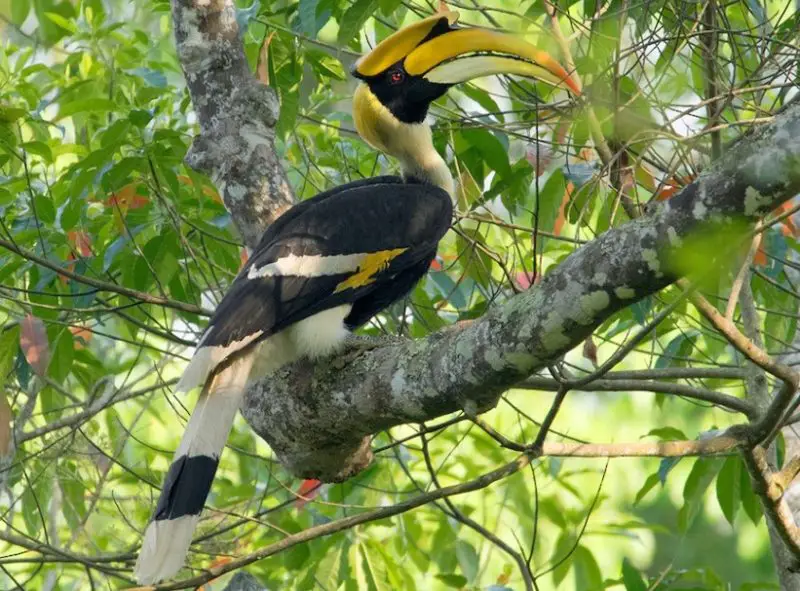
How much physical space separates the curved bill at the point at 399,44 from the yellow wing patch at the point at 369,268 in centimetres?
64

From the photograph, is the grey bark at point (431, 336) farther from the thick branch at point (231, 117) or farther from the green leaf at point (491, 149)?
the green leaf at point (491, 149)

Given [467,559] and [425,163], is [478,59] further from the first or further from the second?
[467,559]

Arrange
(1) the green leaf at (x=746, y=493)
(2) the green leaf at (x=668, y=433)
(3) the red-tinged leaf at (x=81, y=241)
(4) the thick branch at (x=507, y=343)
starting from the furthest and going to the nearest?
(3) the red-tinged leaf at (x=81, y=241) < (2) the green leaf at (x=668, y=433) < (1) the green leaf at (x=746, y=493) < (4) the thick branch at (x=507, y=343)

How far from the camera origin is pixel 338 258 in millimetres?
3057

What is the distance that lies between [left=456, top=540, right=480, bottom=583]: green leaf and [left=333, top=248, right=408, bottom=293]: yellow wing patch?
3.79 ft

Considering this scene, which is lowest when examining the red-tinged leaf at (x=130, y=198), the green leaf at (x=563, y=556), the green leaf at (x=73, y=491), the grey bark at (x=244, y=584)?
the grey bark at (x=244, y=584)

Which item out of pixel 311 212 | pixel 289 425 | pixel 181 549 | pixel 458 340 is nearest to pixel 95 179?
pixel 311 212

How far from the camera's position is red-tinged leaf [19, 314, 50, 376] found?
2.99 meters

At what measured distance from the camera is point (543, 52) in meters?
2.79

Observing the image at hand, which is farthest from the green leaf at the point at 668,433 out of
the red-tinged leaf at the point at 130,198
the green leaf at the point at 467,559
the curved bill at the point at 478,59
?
the red-tinged leaf at the point at 130,198

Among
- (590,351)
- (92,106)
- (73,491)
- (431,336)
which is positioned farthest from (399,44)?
(73,491)

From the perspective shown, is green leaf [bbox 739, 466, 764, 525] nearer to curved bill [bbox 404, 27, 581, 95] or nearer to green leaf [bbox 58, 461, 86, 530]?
curved bill [bbox 404, 27, 581, 95]

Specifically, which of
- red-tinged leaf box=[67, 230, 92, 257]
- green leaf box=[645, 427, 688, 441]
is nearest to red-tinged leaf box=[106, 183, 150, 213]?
red-tinged leaf box=[67, 230, 92, 257]

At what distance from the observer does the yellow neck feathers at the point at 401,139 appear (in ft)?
11.6
